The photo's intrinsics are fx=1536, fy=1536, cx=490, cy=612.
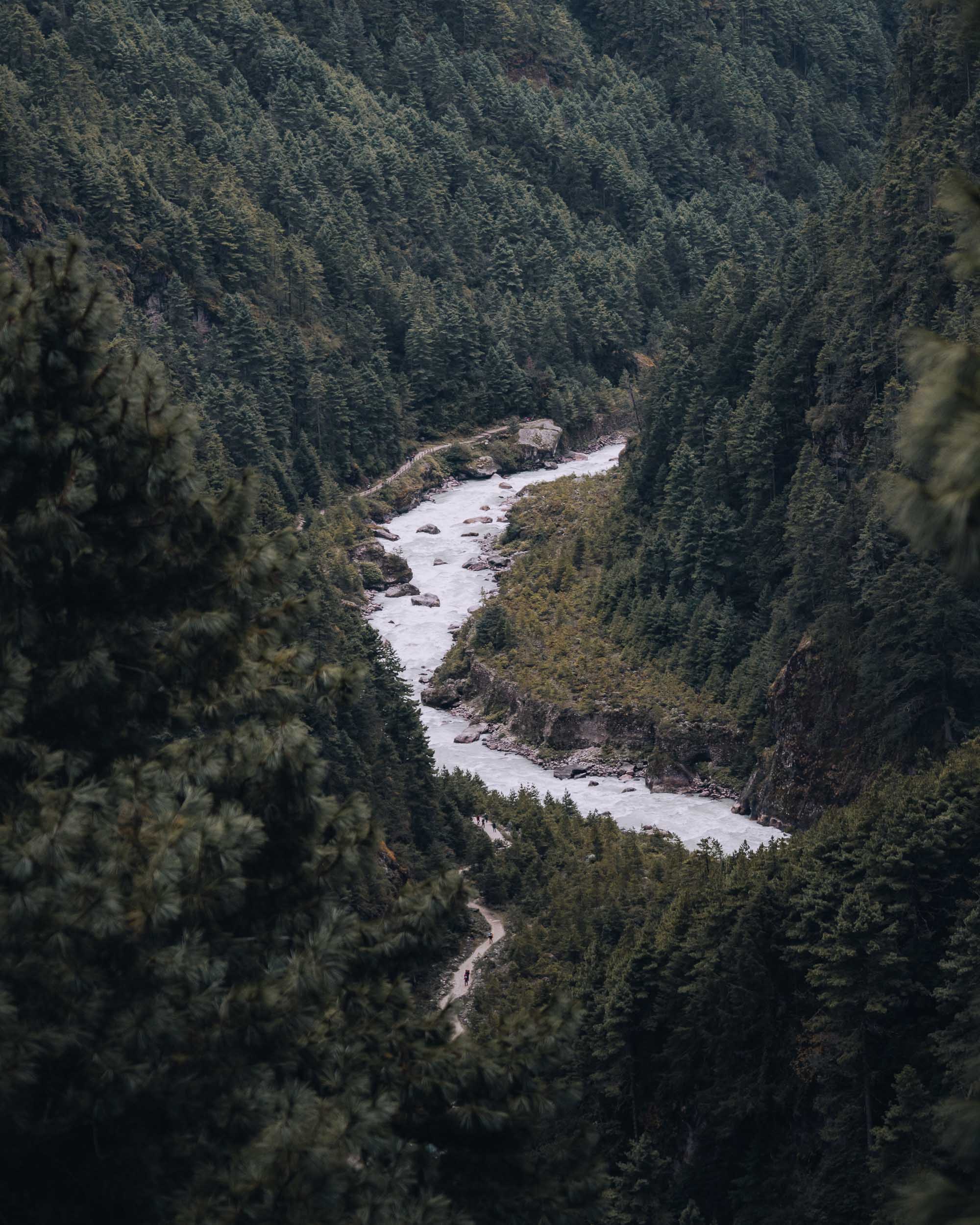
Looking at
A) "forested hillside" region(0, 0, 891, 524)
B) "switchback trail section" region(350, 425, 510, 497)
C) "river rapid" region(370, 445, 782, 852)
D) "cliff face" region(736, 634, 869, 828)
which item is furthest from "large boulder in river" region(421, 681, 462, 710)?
"switchback trail section" region(350, 425, 510, 497)

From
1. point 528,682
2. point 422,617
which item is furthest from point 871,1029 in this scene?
point 422,617

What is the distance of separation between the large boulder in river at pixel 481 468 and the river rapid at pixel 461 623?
31.9 inches

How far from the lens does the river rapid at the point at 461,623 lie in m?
63.8

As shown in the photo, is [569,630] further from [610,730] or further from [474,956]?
[474,956]

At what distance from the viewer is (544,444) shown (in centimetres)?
12219

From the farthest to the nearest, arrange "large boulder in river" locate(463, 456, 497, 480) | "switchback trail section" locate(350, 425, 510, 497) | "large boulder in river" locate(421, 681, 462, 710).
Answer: "large boulder in river" locate(463, 456, 497, 480), "switchback trail section" locate(350, 425, 510, 497), "large boulder in river" locate(421, 681, 462, 710)

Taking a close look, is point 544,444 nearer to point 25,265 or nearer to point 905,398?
point 905,398

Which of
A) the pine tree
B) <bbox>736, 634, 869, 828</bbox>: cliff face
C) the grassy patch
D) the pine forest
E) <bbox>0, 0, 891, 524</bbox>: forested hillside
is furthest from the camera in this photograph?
<bbox>0, 0, 891, 524</bbox>: forested hillside

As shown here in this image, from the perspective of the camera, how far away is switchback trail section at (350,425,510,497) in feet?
371

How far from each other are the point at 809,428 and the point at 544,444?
51927 millimetres

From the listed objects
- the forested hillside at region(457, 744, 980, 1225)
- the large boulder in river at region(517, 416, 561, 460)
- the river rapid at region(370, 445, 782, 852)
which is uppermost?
the forested hillside at region(457, 744, 980, 1225)

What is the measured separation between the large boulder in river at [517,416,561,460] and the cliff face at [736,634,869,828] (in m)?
59.3

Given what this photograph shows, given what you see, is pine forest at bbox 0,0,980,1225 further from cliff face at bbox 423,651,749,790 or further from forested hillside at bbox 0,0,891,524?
forested hillside at bbox 0,0,891,524

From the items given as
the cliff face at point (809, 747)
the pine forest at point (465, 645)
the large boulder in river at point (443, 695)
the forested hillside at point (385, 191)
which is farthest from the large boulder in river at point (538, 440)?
the cliff face at point (809, 747)
